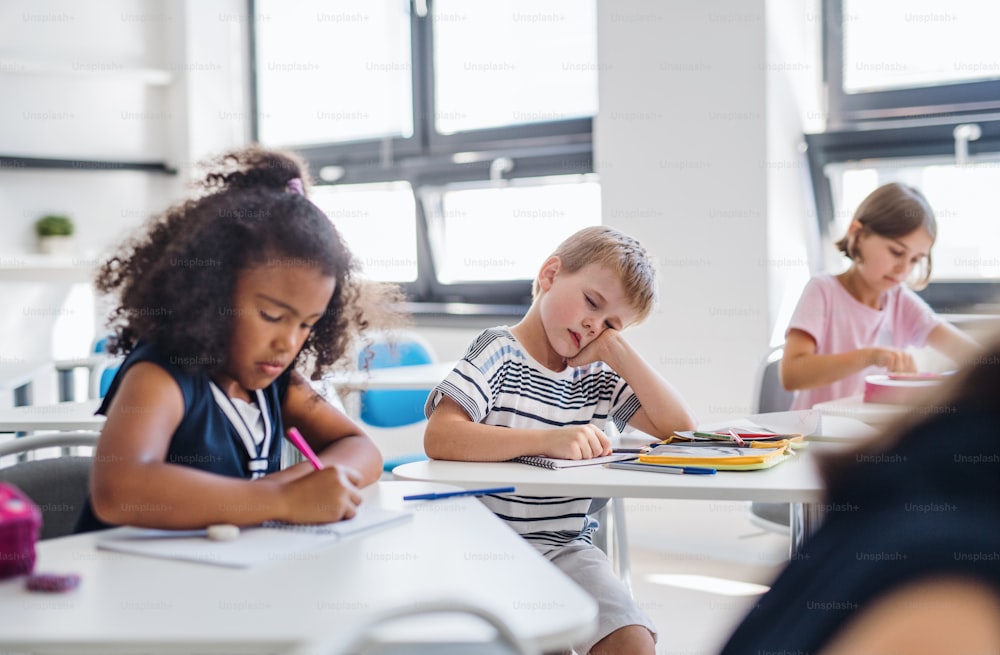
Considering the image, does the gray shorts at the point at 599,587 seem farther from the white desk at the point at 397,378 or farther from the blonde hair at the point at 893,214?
the blonde hair at the point at 893,214

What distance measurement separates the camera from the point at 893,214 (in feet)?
8.84

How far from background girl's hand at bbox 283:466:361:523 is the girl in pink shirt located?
1.57 metres

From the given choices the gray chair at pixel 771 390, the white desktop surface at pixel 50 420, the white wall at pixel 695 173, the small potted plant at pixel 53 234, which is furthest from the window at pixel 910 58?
the small potted plant at pixel 53 234

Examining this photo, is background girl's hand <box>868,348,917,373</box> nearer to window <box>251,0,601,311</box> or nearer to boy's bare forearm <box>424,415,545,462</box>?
boy's bare forearm <box>424,415,545,462</box>

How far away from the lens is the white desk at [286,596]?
→ 3.04ft

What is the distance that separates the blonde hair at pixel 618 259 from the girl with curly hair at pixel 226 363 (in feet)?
1.84

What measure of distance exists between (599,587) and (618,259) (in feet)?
2.08

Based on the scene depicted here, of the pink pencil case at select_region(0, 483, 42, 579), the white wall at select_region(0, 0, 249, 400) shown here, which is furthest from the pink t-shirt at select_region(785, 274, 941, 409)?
the white wall at select_region(0, 0, 249, 400)

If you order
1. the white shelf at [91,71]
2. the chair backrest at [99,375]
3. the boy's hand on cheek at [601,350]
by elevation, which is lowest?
the chair backrest at [99,375]

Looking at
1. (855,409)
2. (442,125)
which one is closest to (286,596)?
(855,409)

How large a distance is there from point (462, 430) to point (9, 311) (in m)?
4.00

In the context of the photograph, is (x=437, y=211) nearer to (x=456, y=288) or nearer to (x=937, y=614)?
(x=456, y=288)

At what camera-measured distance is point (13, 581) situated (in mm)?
1107

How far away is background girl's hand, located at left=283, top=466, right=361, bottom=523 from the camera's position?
132 centimetres
